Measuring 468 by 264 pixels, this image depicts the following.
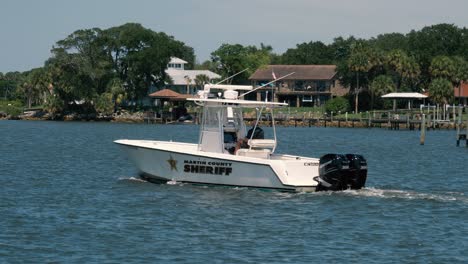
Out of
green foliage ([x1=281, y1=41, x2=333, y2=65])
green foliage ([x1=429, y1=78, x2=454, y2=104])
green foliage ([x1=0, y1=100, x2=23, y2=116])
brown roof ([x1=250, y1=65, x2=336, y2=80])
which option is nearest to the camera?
green foliage ([x1=429, y1=78, x2=454, y2=104])

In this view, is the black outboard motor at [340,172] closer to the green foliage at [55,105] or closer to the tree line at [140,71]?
the tree line at [140,71]

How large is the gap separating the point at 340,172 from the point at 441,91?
91401mm

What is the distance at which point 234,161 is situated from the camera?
3478 centimetres

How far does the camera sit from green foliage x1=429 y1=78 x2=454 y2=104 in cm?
12244

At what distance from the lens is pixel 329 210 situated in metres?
32.1

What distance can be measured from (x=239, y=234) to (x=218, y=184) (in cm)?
799

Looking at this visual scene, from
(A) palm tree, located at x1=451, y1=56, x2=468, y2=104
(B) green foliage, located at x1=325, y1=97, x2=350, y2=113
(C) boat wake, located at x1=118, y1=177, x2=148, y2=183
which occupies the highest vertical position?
(A) palm tree, located at x1=451, y1=56, x2=468, y2=104

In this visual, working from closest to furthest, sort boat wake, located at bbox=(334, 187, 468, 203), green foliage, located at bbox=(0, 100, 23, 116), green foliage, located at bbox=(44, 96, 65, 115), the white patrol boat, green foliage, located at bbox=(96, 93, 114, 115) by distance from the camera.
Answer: the white patrol boat < boat wake, located at bbox=(334, 187, 468, 203) < green foliage, located at bbox=(96, 93, 114, 115) < green foliage, located at bbox=(44, 96, 65, 115) < green foliage, located at bbox=(0, 100, 23, 116)

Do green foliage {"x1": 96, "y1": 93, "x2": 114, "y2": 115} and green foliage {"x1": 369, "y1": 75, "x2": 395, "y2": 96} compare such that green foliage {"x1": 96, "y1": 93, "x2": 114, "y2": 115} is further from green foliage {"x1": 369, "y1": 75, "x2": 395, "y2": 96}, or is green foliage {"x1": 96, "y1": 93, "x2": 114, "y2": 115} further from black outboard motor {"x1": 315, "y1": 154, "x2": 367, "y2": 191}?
black outboard motor {"x1": 315, "y1": 154, "x2": 367, "y2": 191}

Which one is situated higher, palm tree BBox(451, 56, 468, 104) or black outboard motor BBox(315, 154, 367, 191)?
palm tree BBox(451, 56, 468, 104)

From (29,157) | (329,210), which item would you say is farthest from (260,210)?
(29,157)

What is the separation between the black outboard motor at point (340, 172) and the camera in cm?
3359

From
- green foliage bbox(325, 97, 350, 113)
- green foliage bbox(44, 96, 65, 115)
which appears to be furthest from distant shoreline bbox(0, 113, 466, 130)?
green foliage bbox(325, 97, 350, 113)

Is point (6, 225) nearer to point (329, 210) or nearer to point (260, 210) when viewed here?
point (260, 210)
